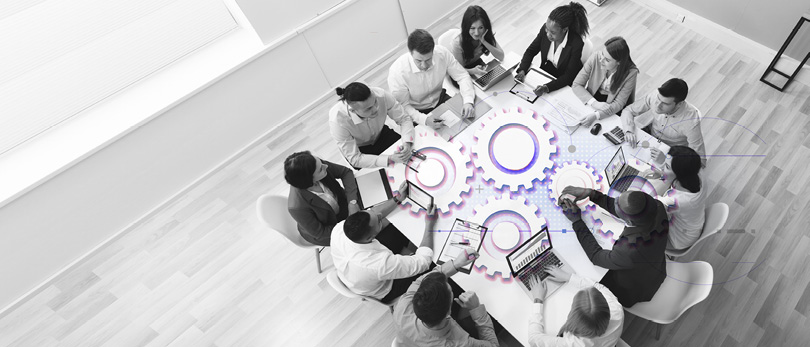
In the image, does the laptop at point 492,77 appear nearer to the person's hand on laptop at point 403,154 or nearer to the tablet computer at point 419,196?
the person's hand on laptop at point 403,154

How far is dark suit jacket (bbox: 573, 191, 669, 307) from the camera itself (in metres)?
1.88

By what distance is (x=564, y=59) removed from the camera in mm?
2965

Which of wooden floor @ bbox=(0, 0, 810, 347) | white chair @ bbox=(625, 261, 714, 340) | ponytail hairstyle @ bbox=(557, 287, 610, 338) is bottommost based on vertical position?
wooden floor @ bbox=(0, 0, 810, 347)

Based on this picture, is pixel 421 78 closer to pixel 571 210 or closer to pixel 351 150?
pixel 351 150

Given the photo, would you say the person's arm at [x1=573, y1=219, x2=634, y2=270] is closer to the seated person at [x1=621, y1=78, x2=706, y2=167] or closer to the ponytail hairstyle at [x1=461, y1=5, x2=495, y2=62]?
the seated person at [x1=621, y1=78, x2=706, y2=167]

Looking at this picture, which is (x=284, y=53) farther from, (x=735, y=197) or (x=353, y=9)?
(x=735, y=197)

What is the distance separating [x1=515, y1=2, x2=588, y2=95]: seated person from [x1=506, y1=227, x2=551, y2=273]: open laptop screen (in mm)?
1099

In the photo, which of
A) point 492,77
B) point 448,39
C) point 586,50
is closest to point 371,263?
point 492,77

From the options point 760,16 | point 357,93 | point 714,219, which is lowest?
point 760,16

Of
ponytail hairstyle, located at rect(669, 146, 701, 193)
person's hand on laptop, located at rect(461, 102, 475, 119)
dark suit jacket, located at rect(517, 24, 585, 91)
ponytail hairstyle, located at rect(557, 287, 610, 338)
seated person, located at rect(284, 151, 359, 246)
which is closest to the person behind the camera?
ponytail hairstyle, located at rect(557, 287, 610, 338)

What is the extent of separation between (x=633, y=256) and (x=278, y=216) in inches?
81.6

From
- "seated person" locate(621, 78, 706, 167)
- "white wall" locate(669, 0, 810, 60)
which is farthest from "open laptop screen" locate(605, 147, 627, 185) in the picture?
"white wall" locate(669, 0, 810, 60)

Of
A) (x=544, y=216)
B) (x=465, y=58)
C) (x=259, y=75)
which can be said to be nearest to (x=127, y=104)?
(x=259, y=75)

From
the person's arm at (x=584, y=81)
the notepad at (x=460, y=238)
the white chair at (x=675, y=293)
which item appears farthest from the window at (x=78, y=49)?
the white chair at (x=675, y=293)
